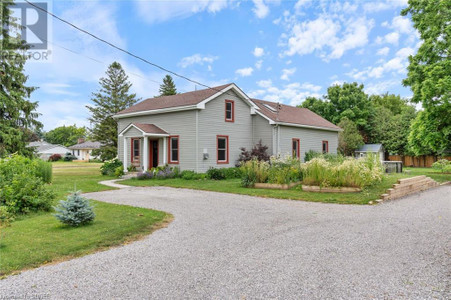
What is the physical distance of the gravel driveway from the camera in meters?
3.38

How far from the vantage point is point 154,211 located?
7949 mm

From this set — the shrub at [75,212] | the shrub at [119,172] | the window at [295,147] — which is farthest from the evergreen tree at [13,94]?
the window at [295,147]

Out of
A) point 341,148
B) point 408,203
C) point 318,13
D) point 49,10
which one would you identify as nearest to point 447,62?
point 318,13

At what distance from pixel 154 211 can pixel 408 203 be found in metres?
7.81

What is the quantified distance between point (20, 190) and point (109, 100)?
36109 millimetres

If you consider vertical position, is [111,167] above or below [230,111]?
below

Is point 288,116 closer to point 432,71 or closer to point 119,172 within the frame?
point 432,71

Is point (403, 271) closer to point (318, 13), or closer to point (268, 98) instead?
point (318, 13)

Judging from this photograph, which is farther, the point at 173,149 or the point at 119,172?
the point at 119,172

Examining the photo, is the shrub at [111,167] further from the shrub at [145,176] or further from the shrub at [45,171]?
the shrub at [45,171]

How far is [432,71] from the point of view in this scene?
16375mm

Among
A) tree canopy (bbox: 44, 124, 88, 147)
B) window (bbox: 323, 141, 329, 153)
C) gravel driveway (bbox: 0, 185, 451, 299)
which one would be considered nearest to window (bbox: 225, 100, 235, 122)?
window (bbox: 323, 141, 329, 153)

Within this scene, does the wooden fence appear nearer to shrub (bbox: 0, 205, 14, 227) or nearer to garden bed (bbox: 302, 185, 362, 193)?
garden bed (bbox: 302, 185, 362, 193)

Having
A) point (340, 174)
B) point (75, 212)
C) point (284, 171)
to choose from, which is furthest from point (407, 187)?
point (75, 212)
